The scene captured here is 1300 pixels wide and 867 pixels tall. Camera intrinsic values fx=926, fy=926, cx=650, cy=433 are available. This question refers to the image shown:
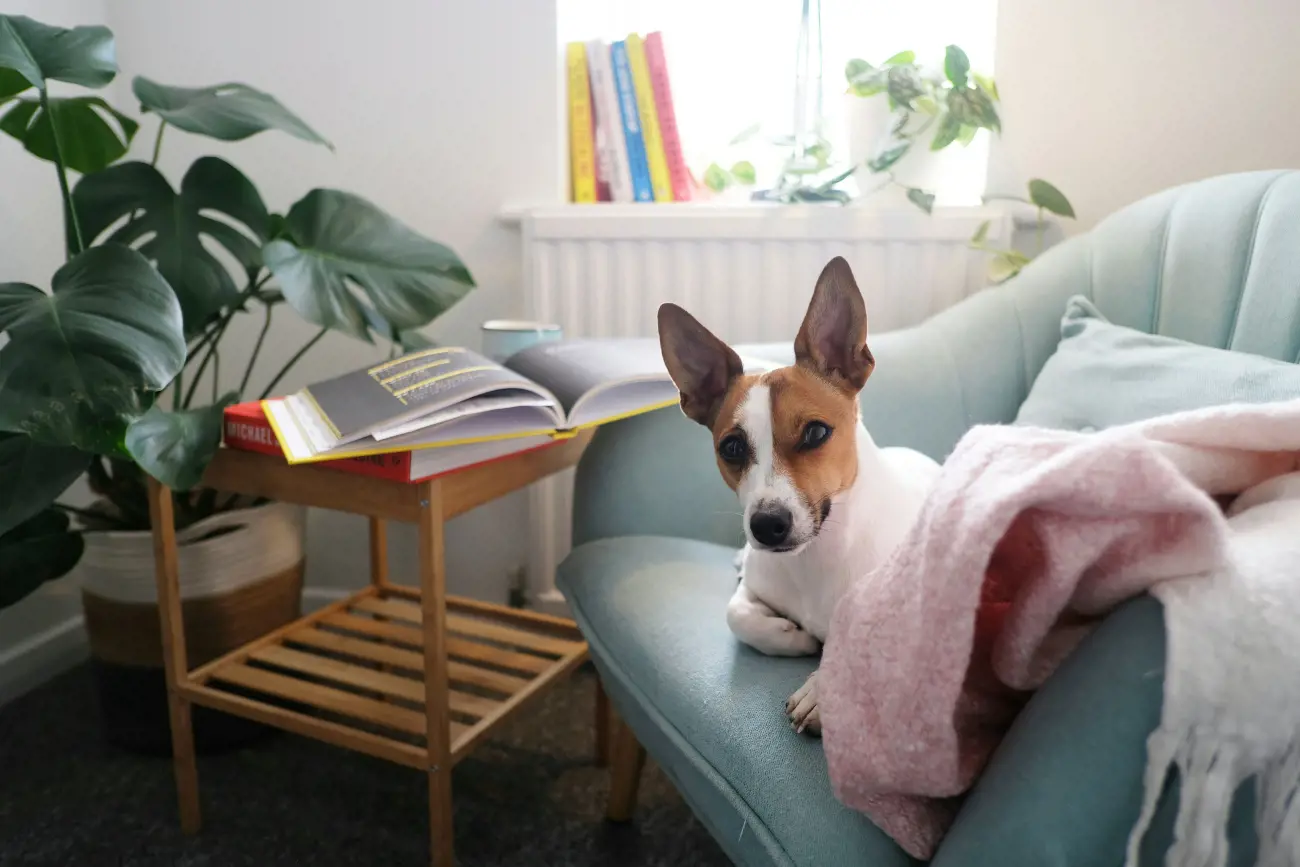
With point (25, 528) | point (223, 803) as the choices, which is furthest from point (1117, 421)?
point (25, 528)

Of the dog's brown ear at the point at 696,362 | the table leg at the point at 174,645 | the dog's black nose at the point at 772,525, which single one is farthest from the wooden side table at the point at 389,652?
the dog's black nose at the point at 772,525

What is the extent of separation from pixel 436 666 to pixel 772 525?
558mm

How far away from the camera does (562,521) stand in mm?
1875

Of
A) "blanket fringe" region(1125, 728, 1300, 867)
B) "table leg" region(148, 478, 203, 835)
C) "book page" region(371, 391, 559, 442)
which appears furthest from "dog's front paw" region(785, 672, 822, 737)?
"table leg" region(148, 478, 203, 835)

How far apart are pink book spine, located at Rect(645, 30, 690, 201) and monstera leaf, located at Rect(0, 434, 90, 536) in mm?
1140

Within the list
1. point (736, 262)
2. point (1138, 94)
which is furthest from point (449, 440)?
point (1138, 94)

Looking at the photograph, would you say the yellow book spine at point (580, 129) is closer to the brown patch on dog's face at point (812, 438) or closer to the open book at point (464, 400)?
the open book at point (464, 400)

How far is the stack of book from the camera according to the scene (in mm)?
1109

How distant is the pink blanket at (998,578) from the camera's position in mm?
557

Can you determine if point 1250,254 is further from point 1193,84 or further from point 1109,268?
point 1193,84

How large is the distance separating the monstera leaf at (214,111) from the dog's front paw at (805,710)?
39.5 inches

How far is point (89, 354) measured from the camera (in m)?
0.96

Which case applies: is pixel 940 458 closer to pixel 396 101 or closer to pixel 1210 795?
pixel 1210 795

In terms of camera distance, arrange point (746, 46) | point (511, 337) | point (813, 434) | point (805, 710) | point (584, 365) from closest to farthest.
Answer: point (805, 710)
point (813, 434)
point (584, 365)
point (511, 337)
point (746, 46)
